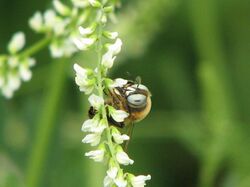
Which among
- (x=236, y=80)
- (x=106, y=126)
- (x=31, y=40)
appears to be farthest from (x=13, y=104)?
(x=106, y=126)

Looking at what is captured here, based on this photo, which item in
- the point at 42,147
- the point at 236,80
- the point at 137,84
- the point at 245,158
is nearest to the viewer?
the point at 137,84

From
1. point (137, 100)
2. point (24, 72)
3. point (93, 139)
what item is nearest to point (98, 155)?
point (93, 139)

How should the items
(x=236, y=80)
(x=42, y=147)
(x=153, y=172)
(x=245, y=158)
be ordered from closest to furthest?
(x=42, y=147) → (x=245, y=158) → (x=153, y=172) → (x=236, y=80)

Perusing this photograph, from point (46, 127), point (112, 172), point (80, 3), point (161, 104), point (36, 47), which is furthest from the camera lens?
point (161, 104)

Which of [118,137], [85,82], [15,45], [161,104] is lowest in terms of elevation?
[118,137]

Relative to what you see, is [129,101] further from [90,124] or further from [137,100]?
A: [90,124]

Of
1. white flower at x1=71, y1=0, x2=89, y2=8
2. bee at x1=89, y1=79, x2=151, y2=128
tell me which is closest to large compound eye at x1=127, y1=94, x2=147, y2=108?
bee at x1=89, y1=79, x2=151, y2=128

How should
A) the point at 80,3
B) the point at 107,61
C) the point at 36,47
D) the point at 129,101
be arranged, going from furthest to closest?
1. the point at 36,47
2. the point at 80,3
3. the point at 129,101
4. the point at 107,61

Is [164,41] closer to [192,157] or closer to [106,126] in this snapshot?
[192,157]
